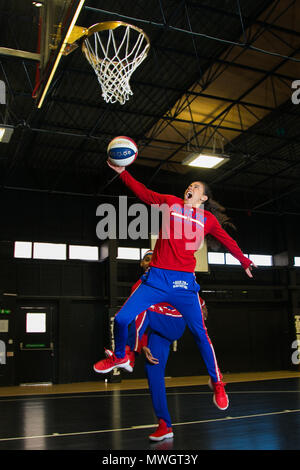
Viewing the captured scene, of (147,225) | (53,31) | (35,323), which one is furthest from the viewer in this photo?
(147,225)

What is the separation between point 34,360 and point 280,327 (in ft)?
32.8

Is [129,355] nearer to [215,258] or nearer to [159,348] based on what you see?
[159,348]

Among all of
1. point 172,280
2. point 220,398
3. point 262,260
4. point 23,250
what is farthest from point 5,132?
point 262,260

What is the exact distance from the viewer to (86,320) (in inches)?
680

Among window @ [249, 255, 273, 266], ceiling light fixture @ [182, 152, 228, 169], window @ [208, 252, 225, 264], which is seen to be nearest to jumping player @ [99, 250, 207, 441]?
ceiling light fixture @ [182, 152, 228, 169]

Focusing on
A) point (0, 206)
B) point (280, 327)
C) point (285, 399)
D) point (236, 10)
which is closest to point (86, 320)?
point (0, 206)

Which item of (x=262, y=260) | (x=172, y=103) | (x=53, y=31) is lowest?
(x=262, y=260)

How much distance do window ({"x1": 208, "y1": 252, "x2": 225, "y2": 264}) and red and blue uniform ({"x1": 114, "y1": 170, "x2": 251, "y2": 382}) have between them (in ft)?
50.4

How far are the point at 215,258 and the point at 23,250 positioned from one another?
25.5 feet

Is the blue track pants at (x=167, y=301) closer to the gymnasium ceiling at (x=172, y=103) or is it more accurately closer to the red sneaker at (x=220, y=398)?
the red sneaker at (x=220, y=398)

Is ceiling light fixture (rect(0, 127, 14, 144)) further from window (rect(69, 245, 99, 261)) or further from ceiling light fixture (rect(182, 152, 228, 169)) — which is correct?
window (rect(69, 245, 99, 261))

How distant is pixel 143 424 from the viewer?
6020mm

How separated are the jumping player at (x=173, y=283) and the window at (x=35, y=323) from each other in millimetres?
12955

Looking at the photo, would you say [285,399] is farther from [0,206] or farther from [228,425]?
[0,206]
